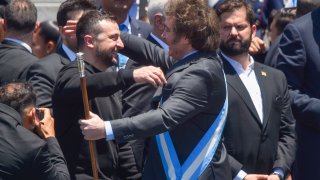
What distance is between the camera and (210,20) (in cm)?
547

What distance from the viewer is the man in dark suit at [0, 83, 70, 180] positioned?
5.05 meters

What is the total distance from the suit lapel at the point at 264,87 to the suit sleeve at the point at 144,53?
0.65 meters

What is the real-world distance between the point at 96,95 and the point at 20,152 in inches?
27.1

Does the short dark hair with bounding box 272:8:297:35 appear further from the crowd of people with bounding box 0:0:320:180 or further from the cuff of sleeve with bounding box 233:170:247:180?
the cuff of sleeve with bounding box 233:170:247:180

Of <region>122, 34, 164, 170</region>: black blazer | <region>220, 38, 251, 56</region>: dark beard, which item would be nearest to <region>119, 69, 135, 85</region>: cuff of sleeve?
<region>122, 34, 164, 170</region>: black blazer

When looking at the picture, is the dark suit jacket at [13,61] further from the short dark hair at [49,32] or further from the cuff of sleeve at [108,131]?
the cuff of sleeve at [108,131]

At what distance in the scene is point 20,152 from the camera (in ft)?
16.6

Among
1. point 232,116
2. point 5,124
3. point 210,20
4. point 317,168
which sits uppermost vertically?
point 210,20

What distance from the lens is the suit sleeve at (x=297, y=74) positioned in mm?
6391

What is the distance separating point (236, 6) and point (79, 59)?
160cm

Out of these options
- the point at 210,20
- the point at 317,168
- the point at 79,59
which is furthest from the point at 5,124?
the point at 317,168

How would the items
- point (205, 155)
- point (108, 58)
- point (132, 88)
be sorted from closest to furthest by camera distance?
1. point (205, 155)
2. point (108, 58)
3. point (132, 88)

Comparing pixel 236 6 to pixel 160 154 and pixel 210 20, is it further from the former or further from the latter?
pixel 160 154

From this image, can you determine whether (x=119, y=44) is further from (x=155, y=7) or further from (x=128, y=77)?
(x=155, y=7)
